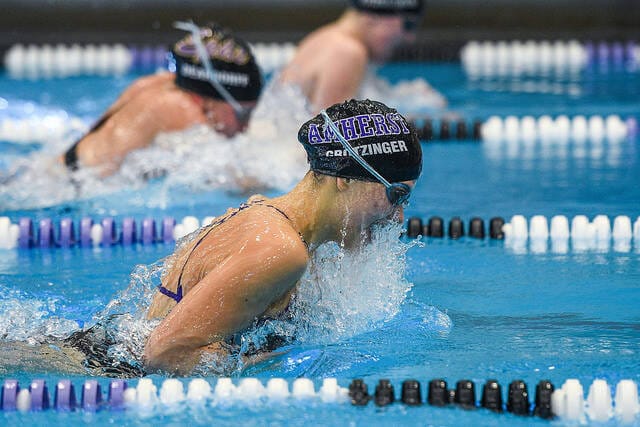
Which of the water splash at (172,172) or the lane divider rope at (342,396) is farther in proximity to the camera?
the water splash at (172,172)

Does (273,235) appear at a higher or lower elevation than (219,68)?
lower

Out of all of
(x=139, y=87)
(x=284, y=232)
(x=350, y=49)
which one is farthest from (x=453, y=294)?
(x=350, y=49)

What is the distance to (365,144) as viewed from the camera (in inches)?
102

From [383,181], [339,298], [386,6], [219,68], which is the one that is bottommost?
[339,298]

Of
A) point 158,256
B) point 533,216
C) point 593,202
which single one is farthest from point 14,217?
point 593,202

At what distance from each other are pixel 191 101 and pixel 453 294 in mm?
1764

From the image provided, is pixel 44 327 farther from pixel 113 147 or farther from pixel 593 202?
pixel 593 202

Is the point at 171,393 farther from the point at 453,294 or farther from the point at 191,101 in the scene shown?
the point at 191,101

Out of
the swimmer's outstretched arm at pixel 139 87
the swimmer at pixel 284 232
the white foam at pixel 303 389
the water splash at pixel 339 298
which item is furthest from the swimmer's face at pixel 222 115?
the white foam at pixel 303 389

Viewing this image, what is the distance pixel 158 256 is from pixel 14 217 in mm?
883

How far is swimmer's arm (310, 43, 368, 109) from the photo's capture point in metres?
5.48

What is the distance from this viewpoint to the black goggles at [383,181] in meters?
2.59

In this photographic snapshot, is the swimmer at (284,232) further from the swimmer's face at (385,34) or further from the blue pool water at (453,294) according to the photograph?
the swimmer's face at (385,34)

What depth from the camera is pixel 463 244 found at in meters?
4.29
